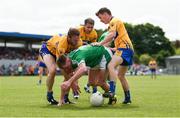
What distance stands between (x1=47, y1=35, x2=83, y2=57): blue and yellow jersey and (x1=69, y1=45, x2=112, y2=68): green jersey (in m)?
0.28

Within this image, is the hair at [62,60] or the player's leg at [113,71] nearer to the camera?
the hair at [62,60]

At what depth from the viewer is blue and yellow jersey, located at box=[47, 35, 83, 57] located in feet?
35.3

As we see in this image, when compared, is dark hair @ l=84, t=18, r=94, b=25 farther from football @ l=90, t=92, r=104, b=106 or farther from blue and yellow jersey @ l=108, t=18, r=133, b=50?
football @ l=90, t=92, r=104, b=106

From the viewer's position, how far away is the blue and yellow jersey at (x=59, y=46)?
10.8 m

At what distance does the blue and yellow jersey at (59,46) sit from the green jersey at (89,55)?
0.28 meters

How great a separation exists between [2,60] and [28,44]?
12.5 m

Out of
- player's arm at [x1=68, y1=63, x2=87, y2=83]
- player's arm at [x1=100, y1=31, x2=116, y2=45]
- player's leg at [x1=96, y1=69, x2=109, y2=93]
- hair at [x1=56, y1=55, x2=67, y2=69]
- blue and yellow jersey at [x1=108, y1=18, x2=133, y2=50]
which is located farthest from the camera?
player's leg at [x1=96, y1=69, x2=109, y2=93]

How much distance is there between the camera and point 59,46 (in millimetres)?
10797

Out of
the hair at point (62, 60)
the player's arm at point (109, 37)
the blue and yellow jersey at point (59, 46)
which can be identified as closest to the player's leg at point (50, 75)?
the blue and yellow jersey at point (59, 46)

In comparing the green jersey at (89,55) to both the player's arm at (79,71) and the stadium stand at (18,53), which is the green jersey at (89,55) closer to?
the player's arm at (79,71)

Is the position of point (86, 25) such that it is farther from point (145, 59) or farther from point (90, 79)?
point (145, 59)

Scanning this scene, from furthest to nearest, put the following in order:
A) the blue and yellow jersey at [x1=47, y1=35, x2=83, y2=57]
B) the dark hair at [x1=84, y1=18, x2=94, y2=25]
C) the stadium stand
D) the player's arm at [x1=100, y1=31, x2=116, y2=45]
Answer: the stadium stand, the dark hair at [x1=84, y1=18, x2=94, y2=25], the player's arm at [x1=100, y1=31, x2=116, y2=45], the blue and yellow jersey at [x1=47, y1=35, x2=83, y2=57]

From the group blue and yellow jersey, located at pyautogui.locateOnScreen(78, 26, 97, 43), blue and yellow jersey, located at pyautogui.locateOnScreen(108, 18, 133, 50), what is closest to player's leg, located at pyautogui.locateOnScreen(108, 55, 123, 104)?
blue and yellow jersey, located at pyautogui.locateOnScreen(108, 18, 133, 50)

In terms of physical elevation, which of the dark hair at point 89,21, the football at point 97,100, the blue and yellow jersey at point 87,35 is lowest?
the football at point 97,100
